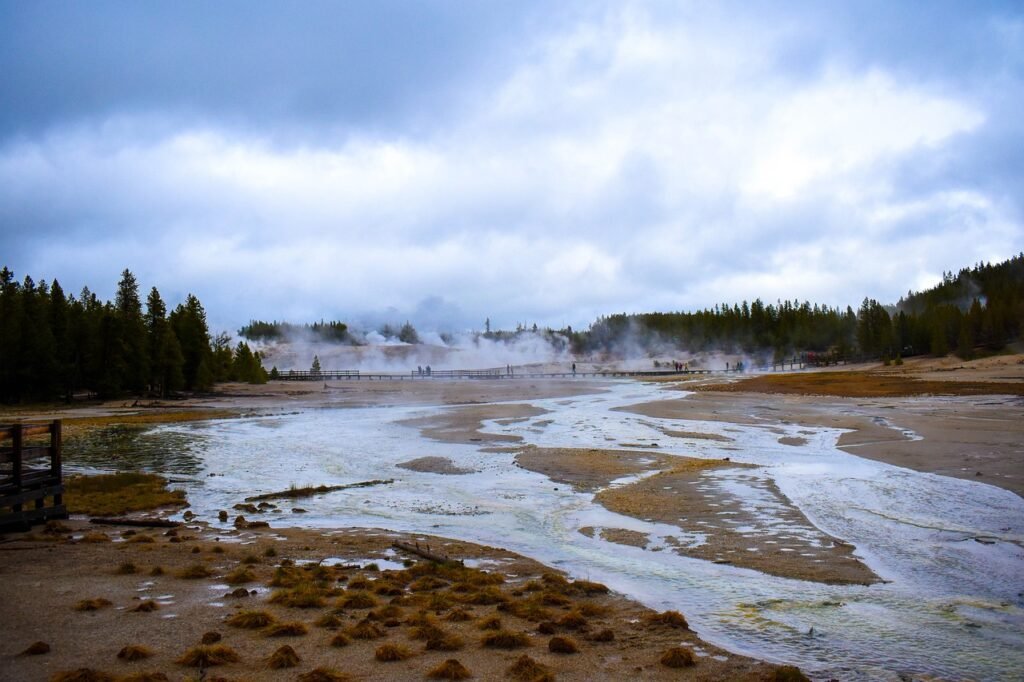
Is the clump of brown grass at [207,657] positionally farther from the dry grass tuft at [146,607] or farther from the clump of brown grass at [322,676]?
the dry grass tuft at [146,607]

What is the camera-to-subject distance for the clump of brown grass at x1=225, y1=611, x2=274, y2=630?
790 centimetres

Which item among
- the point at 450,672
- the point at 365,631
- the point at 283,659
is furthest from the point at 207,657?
the point at 450,672

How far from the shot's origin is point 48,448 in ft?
48.5

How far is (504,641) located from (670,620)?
7.07 feet

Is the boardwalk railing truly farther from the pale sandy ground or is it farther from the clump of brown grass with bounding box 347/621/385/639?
the clump of brown grass with bounding box 347/621/385/639

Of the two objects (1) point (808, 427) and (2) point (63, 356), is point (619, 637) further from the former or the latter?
(2) point (63, 356)

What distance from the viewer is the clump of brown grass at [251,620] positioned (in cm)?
790

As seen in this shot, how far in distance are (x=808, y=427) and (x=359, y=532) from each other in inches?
966

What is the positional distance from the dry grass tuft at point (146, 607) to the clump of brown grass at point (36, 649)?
1429 mm

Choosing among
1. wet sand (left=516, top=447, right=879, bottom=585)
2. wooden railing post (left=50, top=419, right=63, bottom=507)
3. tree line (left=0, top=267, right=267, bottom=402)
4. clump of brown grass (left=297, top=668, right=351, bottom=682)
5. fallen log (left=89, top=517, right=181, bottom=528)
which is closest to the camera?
clump of brown grass (left=297, top=668, right=351, bottom=682)

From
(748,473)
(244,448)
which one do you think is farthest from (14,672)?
(244,448)

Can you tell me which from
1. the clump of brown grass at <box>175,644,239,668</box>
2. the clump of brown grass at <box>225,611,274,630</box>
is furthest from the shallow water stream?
the clump of brown grass at <box>175,644,239,668</box>

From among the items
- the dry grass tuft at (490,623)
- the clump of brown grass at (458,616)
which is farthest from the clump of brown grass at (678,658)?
the clump of brown grass at (458,616)

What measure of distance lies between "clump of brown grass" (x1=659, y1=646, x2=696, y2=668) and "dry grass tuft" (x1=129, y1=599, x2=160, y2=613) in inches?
243
